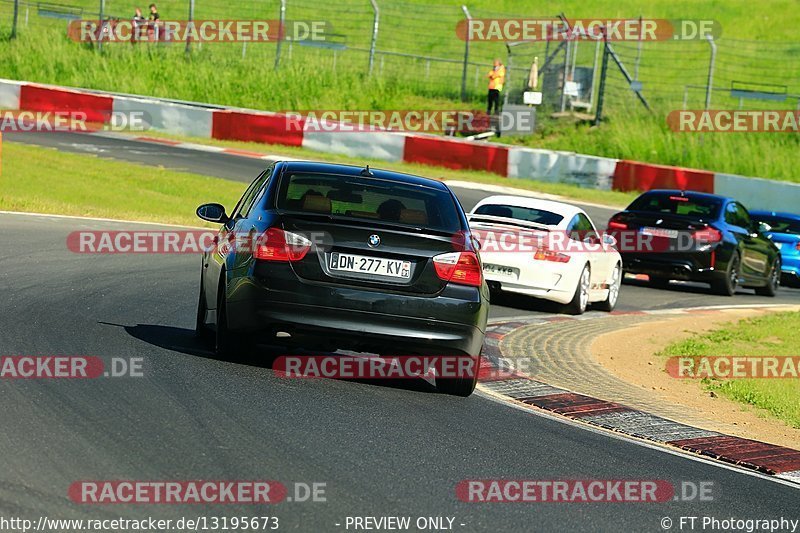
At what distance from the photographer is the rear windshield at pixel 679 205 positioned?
1959 centimetres

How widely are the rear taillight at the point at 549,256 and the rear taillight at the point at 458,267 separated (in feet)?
21.3

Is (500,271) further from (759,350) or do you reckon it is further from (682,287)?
(682,287)

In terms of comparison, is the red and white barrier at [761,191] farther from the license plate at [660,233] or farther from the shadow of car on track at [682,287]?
the license plate at [660,233]

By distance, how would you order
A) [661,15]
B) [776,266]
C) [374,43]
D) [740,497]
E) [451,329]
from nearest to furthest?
[740,497]
[451,329]
[776,266]
[374,43]
[661,15]

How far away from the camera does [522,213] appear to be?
15828 millimetres

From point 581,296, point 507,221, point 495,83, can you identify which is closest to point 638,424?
point 507,221

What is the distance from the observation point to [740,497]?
6777 mm

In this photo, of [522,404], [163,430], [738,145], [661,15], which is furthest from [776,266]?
[661,15]

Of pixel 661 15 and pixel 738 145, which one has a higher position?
pixel 661 15

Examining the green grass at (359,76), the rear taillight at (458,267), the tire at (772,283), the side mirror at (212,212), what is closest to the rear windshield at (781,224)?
the tire at (772,283)

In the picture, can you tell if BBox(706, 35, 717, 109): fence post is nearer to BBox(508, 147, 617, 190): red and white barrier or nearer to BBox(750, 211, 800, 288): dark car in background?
BBox(508, 147, 617, 190): red and white barrier

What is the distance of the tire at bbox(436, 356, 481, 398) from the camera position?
29.5ft

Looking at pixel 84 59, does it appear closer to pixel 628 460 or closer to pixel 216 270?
pixel 216 270

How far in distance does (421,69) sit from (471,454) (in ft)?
105
